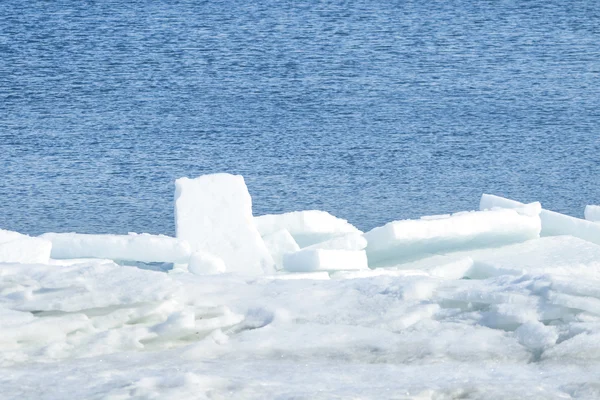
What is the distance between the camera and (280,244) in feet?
30.9

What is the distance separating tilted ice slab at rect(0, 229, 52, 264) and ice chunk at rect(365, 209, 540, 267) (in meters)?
2.62

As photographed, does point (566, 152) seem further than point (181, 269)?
Yes

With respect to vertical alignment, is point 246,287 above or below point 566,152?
above

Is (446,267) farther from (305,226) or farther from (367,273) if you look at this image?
(305,226)

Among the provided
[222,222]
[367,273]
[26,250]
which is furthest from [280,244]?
[26,250]

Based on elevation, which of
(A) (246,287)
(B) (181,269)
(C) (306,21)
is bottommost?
(C) (306,21)

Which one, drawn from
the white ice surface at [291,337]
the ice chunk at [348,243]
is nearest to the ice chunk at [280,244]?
the ice chunk at [348,243]

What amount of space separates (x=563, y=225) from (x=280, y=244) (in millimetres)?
2589

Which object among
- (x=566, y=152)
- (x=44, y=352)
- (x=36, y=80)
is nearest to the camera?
(x=44, y=352)

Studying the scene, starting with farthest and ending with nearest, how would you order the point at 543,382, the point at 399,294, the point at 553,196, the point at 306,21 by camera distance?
the point at 306,21 → the point at 553,196 → the point at 399,294 → the point at 543,382

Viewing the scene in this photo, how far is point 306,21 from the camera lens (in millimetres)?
27422

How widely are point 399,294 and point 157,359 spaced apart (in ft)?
4.61

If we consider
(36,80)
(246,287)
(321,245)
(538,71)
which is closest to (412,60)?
(538,71)

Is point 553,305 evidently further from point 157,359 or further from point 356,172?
point 356,172
